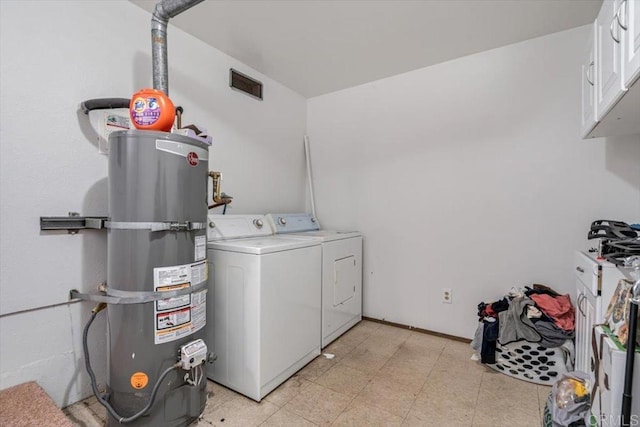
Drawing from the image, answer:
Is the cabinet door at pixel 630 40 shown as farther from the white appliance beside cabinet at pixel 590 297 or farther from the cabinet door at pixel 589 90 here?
the white appliance beside cabinet at pixel 590 297

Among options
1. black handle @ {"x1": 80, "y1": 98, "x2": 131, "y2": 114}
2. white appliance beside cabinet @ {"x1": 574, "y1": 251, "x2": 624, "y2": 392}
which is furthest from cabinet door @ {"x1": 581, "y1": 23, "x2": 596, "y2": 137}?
black handle @ {"x1": 80, "y1": 98, "x2": 131, "y2": 114}

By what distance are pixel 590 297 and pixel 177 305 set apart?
77.6 inches

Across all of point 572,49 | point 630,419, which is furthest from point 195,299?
point 572,49

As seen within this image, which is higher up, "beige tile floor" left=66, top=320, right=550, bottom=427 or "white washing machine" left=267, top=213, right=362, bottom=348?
"white washing machine" left=267, top=213, right=362, bottom=348

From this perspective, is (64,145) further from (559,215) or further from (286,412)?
(559,215)

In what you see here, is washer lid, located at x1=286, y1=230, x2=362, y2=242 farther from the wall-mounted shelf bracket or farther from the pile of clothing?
the wall-mounted shelf bracket

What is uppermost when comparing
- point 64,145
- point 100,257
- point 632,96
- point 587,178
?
point 632,96

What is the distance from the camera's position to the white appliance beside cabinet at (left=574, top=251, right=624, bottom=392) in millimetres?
1263

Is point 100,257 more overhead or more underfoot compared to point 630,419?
more overhead

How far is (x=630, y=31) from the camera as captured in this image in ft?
3.61

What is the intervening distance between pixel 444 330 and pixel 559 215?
1.25 metres

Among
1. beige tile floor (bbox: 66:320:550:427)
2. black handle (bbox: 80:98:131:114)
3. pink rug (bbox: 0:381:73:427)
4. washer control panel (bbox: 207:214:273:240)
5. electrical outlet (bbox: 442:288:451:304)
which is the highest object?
black handle (bbox: 80:98:131:114)

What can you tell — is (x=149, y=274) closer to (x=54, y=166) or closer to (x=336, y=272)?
(x=54, y=166)

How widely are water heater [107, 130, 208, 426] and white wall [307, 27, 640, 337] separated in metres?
1.86
